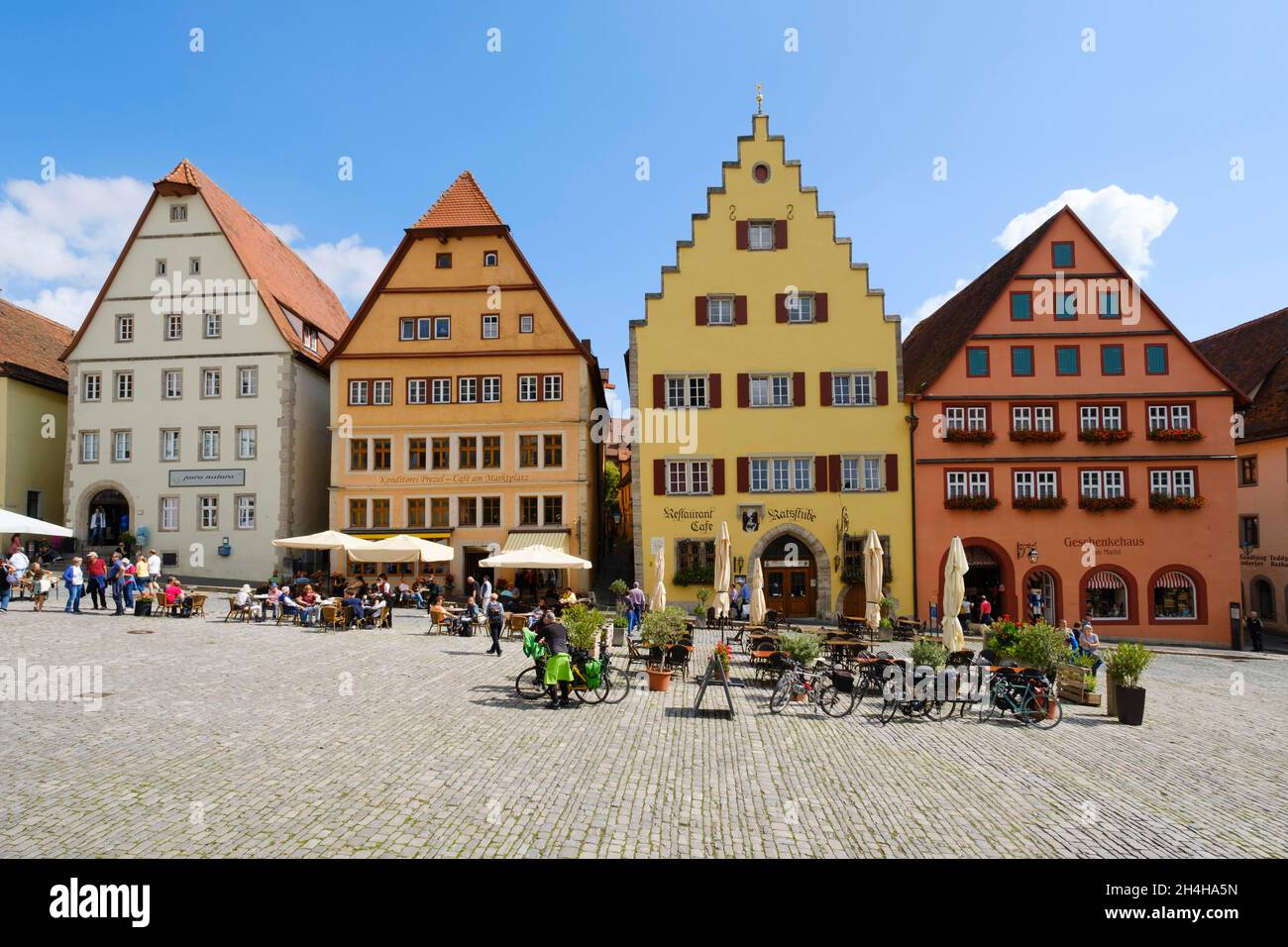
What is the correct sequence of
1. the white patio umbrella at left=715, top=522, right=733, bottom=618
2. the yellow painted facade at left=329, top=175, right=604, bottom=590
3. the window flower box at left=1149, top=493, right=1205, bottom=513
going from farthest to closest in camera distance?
the yellow painted facade at left=329, top=175, right=604, bottom=590
the window flower box at left=1149, top=493, right=1205, bottom=513
the white patio umbrella at left=715, top=522, right=733, bottom=618

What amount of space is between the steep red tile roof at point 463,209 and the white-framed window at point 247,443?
35.5ft

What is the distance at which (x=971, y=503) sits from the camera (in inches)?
1087

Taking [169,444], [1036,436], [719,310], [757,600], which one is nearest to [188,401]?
[169,444]

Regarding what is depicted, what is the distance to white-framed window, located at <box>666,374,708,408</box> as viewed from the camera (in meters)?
28.6

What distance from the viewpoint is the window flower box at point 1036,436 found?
27641mm

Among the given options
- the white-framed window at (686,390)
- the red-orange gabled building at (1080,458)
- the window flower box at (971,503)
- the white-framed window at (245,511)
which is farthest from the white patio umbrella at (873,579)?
the white-framed window at (245,511)

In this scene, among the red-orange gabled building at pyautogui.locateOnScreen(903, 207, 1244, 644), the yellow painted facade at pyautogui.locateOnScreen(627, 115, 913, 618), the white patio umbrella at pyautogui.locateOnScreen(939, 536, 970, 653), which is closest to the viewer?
the white patio umbrella at pyautogui.locateOnScreen(939, 536, 970, 653)

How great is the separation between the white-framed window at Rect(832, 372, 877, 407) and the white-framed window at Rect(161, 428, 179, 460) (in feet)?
86.8

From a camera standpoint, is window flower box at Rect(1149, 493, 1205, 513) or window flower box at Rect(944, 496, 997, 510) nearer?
window flower box at Rect(1149, 493, 1205, 513)

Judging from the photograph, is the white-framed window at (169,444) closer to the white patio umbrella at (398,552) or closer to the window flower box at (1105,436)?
the white patio umbrella at (398,552)

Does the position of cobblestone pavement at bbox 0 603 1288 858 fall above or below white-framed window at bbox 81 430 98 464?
below

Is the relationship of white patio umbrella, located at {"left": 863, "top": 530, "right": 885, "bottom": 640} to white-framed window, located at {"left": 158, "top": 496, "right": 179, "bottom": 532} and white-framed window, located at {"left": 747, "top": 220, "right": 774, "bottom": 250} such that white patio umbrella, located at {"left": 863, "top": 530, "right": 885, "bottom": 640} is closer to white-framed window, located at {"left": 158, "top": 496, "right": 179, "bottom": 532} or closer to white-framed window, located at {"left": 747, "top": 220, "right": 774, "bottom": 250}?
white-framed window, located at {"left": 747, "top": 220, "right": 774, "bottom": 250}

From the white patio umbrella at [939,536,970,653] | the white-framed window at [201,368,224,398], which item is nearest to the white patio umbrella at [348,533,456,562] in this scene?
the white-framed window at [201,368,224,398]

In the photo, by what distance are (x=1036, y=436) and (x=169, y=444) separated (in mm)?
33968
